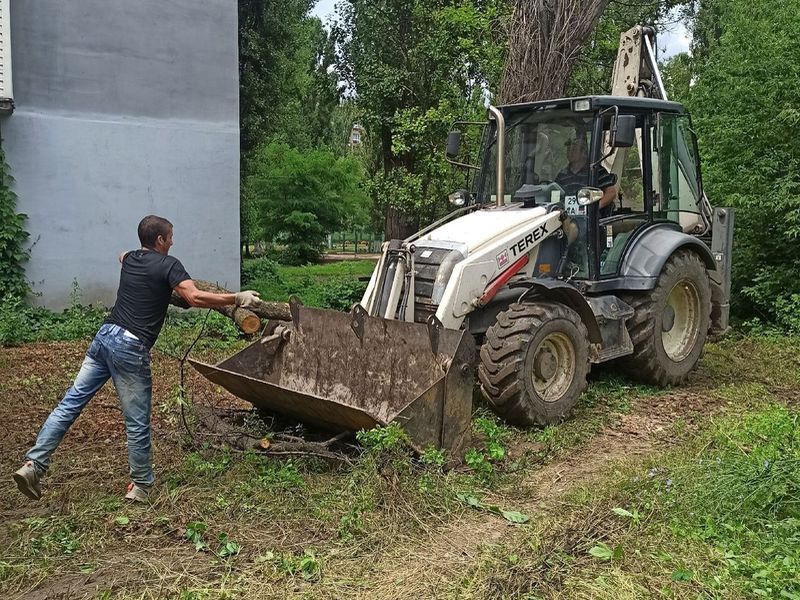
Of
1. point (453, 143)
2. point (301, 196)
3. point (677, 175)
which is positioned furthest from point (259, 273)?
point (677, 175)

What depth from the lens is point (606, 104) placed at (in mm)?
7234

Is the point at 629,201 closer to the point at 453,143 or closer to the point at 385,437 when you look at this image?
the point at 453,143

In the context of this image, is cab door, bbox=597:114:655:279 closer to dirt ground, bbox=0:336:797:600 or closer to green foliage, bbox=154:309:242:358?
dirt ground, bbox=0:336:797:600

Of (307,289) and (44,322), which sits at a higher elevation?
(307,289)

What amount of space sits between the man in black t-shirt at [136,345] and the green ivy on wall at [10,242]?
24.0 feet

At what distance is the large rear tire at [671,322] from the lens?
7578 millimetres

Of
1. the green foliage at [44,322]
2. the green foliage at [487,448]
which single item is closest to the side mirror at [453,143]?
the green foliage at [487,448]

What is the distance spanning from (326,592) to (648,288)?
4.83 m

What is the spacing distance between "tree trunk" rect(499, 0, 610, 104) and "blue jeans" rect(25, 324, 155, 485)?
6696mm

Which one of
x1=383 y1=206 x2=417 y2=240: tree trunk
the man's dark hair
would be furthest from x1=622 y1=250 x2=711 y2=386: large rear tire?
x1=383 y1=206 x2=417 y2=240: tree trunk

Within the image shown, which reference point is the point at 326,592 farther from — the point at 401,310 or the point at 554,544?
the point at 401,310

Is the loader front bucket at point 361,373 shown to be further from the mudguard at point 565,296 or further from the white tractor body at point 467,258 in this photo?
the mudguard at point 565,296

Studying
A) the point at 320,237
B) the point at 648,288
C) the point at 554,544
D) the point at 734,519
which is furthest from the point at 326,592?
the point at 320,237

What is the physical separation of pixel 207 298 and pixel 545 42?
6664 mm
